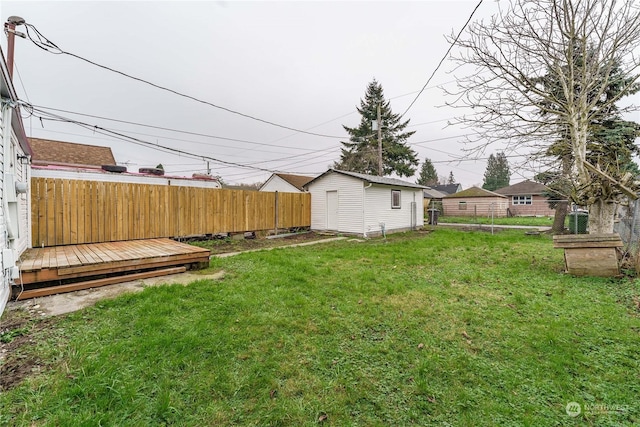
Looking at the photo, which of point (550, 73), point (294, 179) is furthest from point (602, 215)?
point (294, 179)

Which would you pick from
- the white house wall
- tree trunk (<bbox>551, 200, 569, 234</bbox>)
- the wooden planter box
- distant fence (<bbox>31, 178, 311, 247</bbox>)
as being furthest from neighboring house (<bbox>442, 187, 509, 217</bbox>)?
distant fence (<bbox>31, 178, 311, 247</bbox>)

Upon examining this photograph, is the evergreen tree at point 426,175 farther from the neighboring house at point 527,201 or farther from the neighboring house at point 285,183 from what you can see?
the neighboring house at point 285,183

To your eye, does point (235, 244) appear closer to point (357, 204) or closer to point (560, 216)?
point (357, 204)

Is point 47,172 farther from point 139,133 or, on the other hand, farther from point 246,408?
point 246,408

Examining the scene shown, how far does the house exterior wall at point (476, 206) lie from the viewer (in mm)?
25609

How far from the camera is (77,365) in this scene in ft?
→ 7.21

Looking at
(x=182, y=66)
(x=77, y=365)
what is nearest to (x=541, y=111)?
(x=77, y=365)

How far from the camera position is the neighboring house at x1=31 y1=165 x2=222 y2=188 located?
7.43m

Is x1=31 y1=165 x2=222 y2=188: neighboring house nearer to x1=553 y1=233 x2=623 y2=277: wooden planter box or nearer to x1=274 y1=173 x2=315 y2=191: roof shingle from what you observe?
x1=274 y1=173 x2=315 y2=191: roof shingle

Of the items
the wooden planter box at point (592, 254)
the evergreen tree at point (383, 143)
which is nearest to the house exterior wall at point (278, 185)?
the evergreen tree at point (383, 143)

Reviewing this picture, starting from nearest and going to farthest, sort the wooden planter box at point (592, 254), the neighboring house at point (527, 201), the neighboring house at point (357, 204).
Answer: the wooden planter box at point (592, 254), the neighboring house at point (357, 204), the neighboring house at point (527, 201)

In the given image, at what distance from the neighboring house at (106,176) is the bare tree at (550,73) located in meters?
9.42

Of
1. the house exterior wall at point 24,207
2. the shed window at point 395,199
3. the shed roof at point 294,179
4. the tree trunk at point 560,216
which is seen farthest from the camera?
the shed roof at point 294,179
